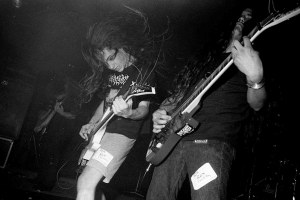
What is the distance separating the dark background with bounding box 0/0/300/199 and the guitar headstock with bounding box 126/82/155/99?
3.17ft

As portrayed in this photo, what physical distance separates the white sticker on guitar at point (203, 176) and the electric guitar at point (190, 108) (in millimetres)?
295

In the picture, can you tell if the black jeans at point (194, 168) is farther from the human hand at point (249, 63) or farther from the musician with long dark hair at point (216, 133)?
the human hand at point (249, 63)

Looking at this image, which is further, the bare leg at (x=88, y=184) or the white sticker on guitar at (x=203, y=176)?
the bare leg at (x=88, y=184)

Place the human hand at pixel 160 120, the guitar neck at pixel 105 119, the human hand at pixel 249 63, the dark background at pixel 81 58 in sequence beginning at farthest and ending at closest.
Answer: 1. the dark background at pixel 81 58
2. the guitar neck at pixel 105 119
3. the human hand at pixel 160 120
4. the human hand at pixel 249 63

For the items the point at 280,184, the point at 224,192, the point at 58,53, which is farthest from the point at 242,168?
the point at 58,53

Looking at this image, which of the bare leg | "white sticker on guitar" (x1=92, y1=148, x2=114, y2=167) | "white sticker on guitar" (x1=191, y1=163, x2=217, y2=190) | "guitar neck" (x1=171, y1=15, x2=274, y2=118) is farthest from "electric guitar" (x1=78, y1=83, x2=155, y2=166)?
"white sticker on guitar" (x1=191, y1=163, x2=217, y2=190)

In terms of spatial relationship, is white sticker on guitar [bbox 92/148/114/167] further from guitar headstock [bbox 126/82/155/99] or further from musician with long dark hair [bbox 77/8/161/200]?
guitar headstock [bbox 126/82/155/99]

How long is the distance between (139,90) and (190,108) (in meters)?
0.64

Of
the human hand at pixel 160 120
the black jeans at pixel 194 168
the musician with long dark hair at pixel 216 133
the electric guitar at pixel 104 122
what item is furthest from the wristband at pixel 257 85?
the electric guitar at pixel 104 122

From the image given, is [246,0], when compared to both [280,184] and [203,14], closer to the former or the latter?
[203,14]

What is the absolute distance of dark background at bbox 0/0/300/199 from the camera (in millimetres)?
3431

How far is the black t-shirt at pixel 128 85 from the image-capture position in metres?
2.36

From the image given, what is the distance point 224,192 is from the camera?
1568 millimetres

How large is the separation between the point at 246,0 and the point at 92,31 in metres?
2.48
